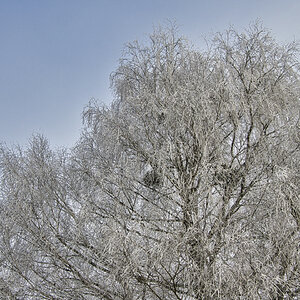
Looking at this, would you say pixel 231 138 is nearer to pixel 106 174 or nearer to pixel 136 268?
pixel 106 174

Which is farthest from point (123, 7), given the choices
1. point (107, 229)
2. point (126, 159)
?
point (107, 229)

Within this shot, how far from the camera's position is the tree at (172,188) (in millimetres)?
3553

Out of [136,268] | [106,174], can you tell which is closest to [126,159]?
[106,174]

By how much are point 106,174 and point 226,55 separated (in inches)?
96.8

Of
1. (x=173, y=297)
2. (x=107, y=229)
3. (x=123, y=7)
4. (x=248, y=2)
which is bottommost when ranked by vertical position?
(x=173, y=297)

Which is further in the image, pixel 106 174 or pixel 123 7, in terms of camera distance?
pixel 123 7

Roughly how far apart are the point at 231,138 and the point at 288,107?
84 centimetres

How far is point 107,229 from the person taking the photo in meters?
3.66

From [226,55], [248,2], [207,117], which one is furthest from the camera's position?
[248,2]

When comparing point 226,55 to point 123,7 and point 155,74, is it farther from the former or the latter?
point 123,7

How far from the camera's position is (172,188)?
4.36m

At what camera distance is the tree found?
3.55m

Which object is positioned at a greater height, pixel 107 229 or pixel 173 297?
pixel 107 229

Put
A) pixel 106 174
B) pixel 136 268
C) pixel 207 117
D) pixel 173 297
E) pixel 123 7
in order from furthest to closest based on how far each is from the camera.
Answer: pixel 123 7, pixel 106 174, pixel 207 117, pixel 173 297, pixel 136 268
